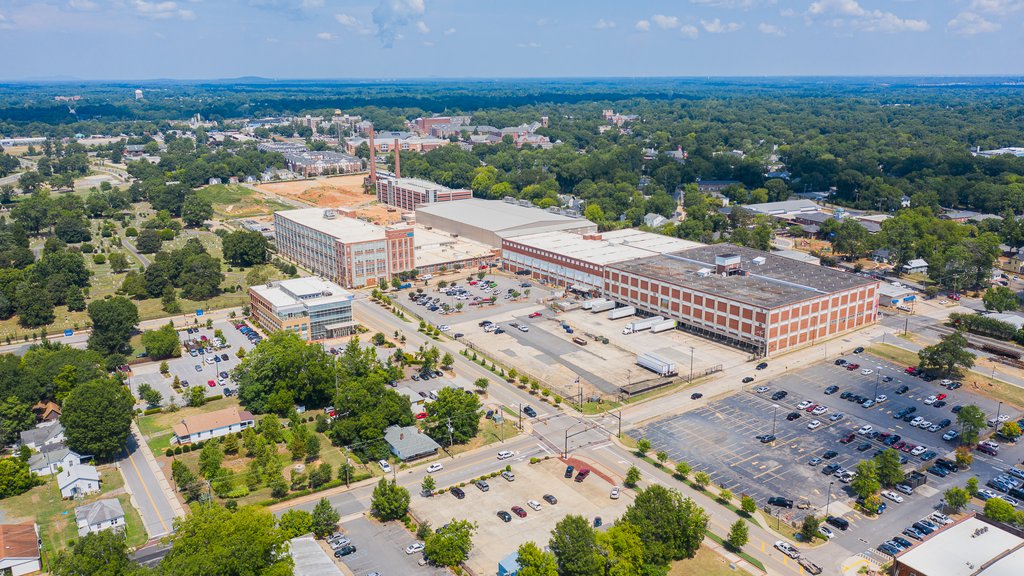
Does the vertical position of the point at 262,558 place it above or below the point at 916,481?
above

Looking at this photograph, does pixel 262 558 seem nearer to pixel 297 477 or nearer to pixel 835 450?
pixel 297 477

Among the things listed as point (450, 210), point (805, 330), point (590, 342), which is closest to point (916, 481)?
point (805, 330)

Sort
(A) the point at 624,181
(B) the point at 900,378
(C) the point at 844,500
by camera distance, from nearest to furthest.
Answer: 1. (C) the point at 844,500
2. (B) the point at 900,378
3. (A) the point at 624,181

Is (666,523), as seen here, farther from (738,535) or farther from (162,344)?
(162,344)

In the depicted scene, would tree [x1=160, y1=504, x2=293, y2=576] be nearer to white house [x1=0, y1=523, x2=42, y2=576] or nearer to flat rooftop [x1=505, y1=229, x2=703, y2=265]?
white house [x1=0, y1=523, x2=42, y2=576]

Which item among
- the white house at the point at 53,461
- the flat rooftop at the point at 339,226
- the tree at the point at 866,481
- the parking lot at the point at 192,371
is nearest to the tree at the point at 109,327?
the parking lot at the point at 192,371

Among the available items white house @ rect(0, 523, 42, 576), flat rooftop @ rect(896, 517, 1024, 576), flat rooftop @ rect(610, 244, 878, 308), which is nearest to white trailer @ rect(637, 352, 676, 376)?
flat rooftop @ rect(610, 244, 878, 308)

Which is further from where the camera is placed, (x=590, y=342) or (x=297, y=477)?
(x=590, y=342)
